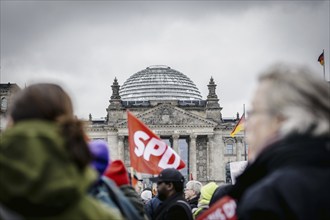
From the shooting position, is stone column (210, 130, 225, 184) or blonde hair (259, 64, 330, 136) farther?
stone column (210, 130, 225, 184)

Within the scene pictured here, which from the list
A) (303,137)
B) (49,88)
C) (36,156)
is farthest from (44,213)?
(303,137)

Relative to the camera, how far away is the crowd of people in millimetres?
2375

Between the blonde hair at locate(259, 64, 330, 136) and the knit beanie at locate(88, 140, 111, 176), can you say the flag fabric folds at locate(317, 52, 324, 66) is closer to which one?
the knit beanie at locate(88, 140, 111, 176)

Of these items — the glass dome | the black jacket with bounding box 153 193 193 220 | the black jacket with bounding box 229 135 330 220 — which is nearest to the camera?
the black jacket with bounding box 229 135 330 220

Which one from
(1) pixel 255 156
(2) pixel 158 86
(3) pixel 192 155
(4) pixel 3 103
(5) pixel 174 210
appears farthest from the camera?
(2) pixel 158 86

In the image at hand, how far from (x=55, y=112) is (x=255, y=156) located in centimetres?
104

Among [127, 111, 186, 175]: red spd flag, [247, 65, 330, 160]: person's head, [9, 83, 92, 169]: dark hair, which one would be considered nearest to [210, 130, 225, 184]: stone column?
[127, 111, 186, 175]: red spd flag

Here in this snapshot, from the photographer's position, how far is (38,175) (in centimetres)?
235

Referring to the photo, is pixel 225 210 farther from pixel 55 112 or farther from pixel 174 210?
pixel 174 210

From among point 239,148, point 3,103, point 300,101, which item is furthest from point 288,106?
point 239,148

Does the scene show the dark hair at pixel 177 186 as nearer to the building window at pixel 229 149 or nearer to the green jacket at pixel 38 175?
the green jacket at pixel 38 175

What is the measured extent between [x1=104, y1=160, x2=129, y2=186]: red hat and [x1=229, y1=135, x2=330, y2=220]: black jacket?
2122mm

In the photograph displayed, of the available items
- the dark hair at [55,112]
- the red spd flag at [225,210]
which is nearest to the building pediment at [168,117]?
the red spd flag at [225,210]

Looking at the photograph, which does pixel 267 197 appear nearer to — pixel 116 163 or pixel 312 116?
pixel 312 116
